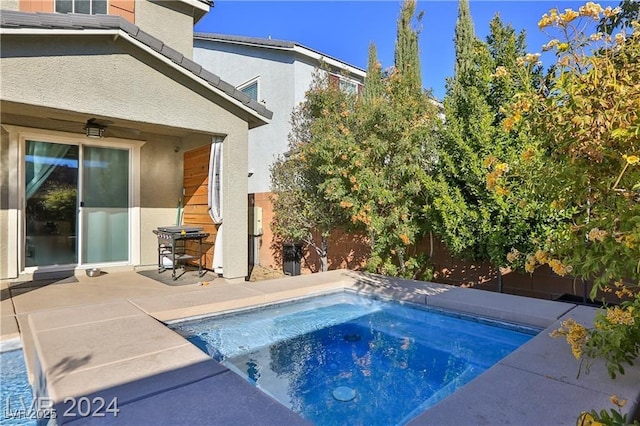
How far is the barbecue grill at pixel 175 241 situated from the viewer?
9656 millimetres

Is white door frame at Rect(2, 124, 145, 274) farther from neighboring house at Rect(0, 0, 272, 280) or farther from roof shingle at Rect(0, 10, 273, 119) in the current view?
roof shingle at Rect(0, 10, 273, 119)

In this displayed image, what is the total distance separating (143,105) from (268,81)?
8948 mm

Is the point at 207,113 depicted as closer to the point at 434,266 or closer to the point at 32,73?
the point at 32,73

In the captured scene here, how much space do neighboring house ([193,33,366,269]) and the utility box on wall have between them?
0.04m

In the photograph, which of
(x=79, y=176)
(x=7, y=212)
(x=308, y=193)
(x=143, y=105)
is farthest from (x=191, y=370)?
(x=79, y=176)

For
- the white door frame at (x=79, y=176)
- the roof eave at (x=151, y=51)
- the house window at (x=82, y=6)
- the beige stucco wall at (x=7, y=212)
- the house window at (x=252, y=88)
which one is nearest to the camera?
the roof eave at (x=151, y=51)

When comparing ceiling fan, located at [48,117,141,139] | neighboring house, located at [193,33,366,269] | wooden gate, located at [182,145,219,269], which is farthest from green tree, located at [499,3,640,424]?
neighboring house, located at [193,33,366,269]

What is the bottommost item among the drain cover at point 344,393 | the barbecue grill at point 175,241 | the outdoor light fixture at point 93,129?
the drain cover at point 344,393

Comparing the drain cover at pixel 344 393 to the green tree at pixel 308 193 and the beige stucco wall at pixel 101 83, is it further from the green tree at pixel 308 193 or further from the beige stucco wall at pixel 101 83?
the beige stucco wall at pixel 101 83

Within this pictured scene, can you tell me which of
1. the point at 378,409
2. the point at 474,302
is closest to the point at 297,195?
the point at 474,302

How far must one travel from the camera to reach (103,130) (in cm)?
950

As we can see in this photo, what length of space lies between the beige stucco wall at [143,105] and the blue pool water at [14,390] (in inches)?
167

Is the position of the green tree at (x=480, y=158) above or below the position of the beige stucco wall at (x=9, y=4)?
below

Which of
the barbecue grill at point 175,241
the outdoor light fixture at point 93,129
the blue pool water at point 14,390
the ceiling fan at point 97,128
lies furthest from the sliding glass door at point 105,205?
the blue pool water at point 14,390
